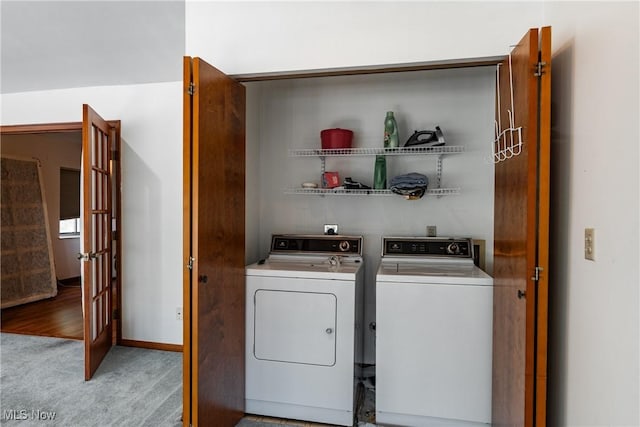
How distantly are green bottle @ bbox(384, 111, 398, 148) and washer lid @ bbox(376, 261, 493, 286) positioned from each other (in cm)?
85

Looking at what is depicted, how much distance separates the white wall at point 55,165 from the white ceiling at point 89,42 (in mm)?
1832

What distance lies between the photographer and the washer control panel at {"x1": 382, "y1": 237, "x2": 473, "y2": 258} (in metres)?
2.54

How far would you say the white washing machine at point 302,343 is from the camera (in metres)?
2.12

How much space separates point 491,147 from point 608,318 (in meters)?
1.67

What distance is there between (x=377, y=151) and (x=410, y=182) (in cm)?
35

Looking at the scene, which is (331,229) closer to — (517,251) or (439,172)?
(439,172)

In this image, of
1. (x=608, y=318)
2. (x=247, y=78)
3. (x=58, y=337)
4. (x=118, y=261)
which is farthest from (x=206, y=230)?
(x=58, y=337)

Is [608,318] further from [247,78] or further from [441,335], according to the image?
[247,78]

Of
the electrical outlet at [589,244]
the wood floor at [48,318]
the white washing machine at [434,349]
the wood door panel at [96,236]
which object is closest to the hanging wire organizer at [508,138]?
the electrical outlet at [589,244]

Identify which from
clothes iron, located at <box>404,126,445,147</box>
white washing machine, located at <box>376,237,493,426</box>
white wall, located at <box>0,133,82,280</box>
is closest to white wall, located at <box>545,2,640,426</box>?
white washing machine, located at <box>376,237,493,426</box>

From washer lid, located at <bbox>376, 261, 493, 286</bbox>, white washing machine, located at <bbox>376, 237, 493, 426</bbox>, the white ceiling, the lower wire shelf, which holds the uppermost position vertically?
the white ceiling

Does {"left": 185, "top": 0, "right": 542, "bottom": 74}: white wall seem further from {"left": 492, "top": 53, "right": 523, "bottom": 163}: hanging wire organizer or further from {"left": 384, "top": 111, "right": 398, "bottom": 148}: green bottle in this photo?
{"left": 384, "top": 111, "right": 398, "bottom": 148}: green bottle

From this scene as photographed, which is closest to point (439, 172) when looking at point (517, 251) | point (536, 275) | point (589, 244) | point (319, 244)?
point (319, 244)

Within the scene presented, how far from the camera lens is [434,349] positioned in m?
2.03
